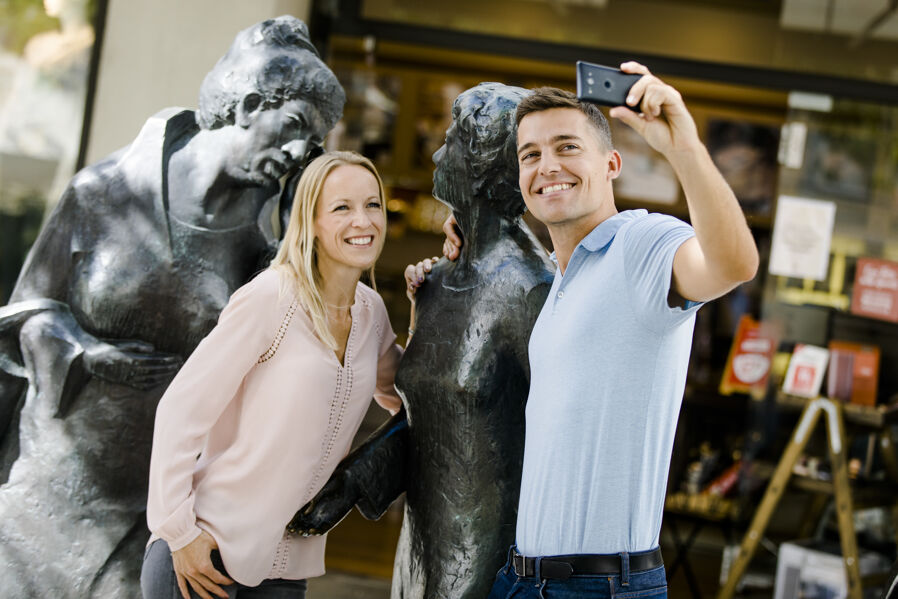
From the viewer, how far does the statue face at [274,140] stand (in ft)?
6.71

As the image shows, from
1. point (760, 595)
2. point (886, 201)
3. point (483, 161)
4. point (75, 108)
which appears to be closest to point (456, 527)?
point (483, 161)

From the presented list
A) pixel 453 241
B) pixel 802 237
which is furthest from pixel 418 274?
pixel 802 237

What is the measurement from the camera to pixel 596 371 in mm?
1420

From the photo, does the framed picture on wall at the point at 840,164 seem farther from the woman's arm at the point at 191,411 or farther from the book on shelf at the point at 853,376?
the woman's arm at the point at 191,411

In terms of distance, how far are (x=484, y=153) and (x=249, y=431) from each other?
674 mm

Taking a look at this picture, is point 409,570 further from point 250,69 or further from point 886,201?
point 886,201

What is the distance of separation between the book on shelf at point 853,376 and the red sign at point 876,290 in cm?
28

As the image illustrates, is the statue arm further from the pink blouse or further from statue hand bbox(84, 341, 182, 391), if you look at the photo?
statue hand bbox(84, 341, 182, 391)

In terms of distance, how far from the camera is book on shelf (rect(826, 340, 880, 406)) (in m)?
4.33

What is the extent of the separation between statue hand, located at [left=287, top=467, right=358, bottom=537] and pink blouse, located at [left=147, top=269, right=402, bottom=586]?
0.03 m

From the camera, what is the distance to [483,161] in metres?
1.79

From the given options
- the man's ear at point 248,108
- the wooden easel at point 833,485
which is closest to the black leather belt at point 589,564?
the man's ear at point 248,108

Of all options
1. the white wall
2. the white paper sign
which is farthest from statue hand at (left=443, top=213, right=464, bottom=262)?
the white paper sign

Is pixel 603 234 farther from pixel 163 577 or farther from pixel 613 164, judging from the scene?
pixel 163 577
